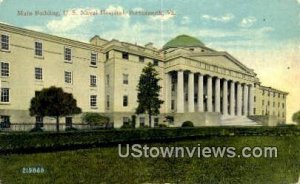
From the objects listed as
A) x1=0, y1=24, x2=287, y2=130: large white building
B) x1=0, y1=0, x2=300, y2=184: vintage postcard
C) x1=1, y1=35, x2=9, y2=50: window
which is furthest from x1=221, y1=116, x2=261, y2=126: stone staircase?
x1=1, y1=35, x2=9, y2=50: window

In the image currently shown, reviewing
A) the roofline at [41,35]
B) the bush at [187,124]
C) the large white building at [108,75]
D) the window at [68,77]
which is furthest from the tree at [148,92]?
the window at [68,77]

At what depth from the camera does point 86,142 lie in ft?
37.7

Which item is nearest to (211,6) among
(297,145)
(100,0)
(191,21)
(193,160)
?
(191,21)

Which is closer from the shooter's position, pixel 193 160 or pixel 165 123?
pixel 193 160

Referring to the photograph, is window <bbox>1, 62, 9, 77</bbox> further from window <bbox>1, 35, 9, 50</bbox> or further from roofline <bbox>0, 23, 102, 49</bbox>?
roofline <bbox>0, 23, 102, 49</bbox>

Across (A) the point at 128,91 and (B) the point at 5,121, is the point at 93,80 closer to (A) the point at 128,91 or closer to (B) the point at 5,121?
(A) the point at 128,91

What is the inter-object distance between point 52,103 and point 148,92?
10.5 feet

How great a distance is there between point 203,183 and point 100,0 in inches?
225

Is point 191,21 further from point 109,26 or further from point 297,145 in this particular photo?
point 297,145

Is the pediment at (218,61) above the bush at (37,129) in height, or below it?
above

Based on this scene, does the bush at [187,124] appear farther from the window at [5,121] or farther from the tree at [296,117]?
the window at [5,121]

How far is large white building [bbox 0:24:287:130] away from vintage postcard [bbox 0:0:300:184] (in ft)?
0.14

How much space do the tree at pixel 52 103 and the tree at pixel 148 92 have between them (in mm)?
2276

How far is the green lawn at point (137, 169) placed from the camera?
10.2 m
